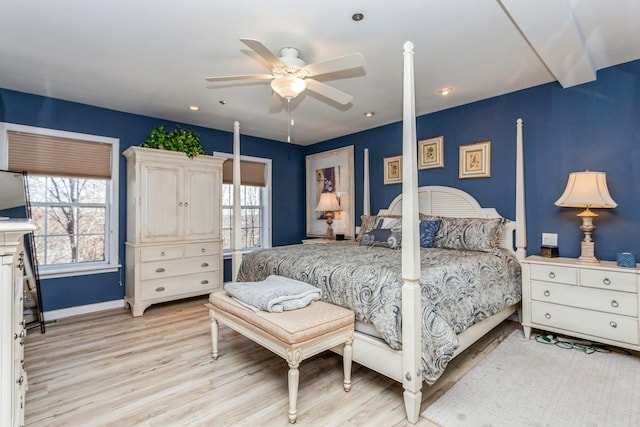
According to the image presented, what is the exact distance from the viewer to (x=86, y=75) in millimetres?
2877

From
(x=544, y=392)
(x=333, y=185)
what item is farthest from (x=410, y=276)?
(x=333, y=185)

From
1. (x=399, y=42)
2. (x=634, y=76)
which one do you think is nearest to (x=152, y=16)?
(x=399, y=42)

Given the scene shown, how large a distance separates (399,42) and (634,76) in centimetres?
206

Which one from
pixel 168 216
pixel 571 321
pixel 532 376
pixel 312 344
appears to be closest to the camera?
pixel 312 344

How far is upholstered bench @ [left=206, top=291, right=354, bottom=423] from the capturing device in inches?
70.2

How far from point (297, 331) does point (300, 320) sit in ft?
0.43

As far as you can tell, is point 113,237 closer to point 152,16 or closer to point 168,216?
point 168,216

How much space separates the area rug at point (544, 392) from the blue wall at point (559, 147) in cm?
100

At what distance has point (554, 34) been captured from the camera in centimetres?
211

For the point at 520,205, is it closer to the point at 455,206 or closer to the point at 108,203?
the point at 455,206

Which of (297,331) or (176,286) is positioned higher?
(297,331)

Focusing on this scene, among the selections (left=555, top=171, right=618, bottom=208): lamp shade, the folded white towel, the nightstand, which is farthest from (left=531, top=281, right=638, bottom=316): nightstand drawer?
the folded white towel

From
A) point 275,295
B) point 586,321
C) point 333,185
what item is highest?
point 333,185

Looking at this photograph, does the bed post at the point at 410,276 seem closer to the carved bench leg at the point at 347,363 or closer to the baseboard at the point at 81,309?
the carved bench leg at the point at 347,363
